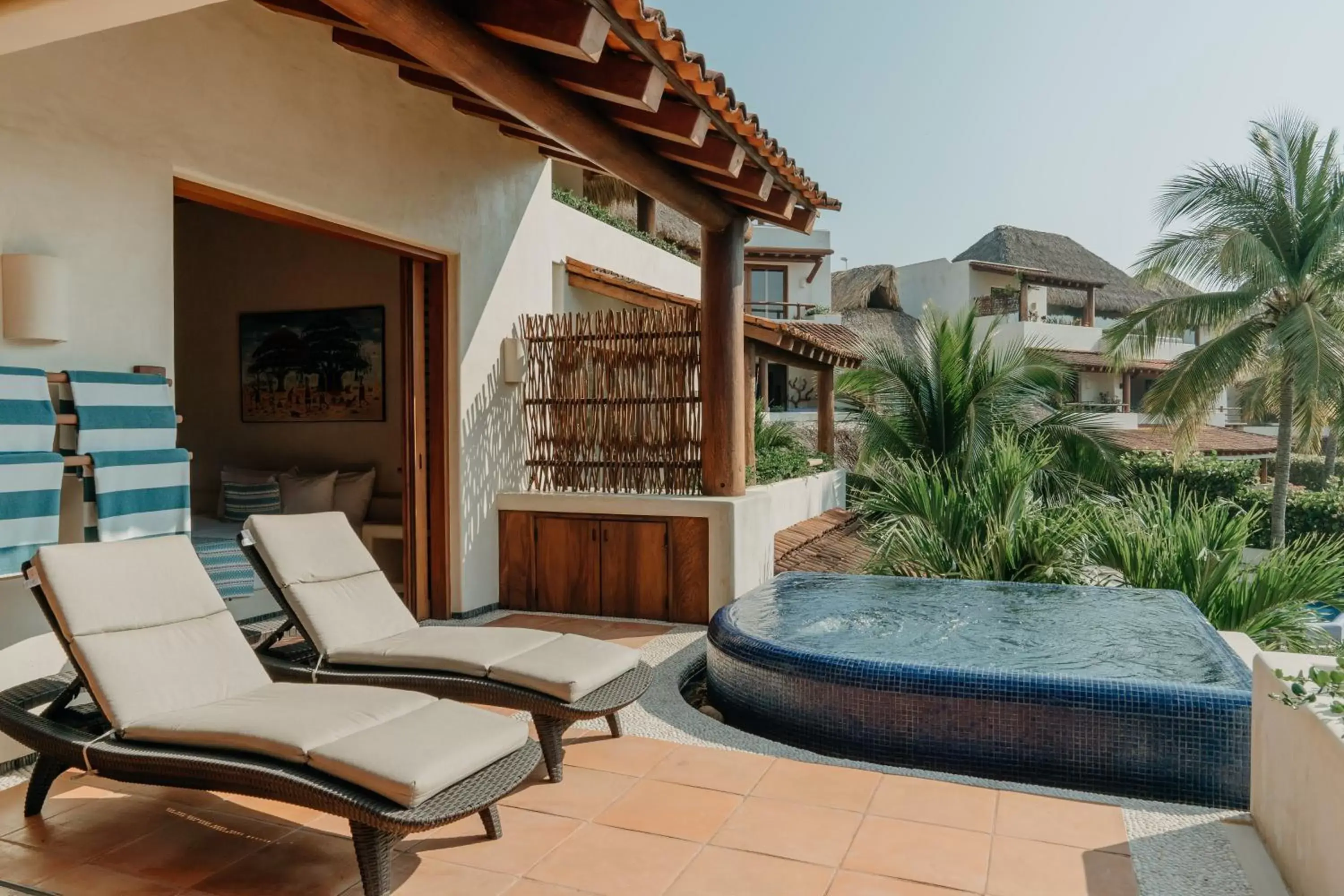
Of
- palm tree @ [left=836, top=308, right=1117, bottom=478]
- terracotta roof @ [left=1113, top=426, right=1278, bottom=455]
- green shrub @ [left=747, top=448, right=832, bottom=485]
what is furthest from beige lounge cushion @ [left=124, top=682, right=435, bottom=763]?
terracotta roof @ [left=1113, top=426, right=1278, bottom=455]

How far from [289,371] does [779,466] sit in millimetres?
6030

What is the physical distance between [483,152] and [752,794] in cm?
561

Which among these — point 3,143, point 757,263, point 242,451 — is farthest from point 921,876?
point 757,263

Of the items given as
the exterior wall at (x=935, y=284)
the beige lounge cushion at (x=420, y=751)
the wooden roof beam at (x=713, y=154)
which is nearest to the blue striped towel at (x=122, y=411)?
the beige lounge cushion at (x=420, y=751)

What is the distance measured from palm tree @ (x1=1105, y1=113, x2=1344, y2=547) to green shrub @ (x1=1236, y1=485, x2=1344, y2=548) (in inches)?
46.9

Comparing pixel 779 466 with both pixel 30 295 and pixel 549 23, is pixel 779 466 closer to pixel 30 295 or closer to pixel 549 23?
pixel 549 23

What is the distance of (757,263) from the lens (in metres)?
31.2

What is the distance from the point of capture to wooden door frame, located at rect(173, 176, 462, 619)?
7.05 meters

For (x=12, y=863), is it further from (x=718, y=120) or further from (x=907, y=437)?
(x=907, y=437)

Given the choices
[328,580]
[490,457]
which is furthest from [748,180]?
[328,580]

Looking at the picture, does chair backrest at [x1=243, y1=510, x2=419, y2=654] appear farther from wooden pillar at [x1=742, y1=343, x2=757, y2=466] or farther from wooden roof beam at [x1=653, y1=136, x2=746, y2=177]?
wooden pillar at [x1=742, y1=343, x2=757, y2=466]

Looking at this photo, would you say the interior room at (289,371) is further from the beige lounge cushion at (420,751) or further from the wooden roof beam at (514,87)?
the beige lounge cushion at (420,751)

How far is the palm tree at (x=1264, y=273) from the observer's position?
1563 centimetres

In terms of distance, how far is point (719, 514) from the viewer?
691 centimetres
